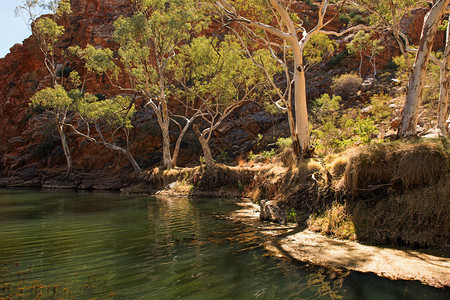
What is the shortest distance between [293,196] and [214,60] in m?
16.6

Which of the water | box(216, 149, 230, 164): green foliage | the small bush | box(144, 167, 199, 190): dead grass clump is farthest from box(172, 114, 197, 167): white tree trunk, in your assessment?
the small bush

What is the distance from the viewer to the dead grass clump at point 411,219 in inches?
239

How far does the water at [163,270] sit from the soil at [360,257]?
31 cm

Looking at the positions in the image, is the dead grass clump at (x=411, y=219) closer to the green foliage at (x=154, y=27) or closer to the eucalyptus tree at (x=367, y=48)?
the green foliage at (x=154, y=27)

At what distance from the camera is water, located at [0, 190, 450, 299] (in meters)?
4.30

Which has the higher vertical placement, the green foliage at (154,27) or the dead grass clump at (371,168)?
the green foliage at (154,27)

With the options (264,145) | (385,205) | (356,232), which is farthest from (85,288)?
(264,145)

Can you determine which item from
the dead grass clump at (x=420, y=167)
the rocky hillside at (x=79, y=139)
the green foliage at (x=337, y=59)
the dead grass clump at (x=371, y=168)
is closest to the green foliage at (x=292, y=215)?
the dead grass clump at (x=371, y=168)

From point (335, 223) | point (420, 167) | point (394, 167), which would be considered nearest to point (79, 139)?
point (335, 223)

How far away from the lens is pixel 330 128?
2128 centimetres

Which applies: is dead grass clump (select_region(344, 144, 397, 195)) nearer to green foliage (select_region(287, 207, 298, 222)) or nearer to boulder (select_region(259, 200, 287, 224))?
green foliage (select_region(287, 207, 298, 222))

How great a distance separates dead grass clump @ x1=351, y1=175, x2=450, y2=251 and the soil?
0.47 metres

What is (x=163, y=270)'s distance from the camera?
17.5 ft

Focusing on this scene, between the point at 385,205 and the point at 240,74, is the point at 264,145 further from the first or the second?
the point at 385,205
